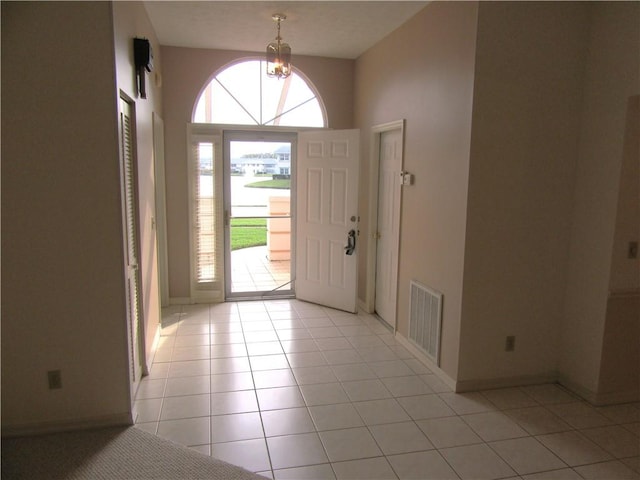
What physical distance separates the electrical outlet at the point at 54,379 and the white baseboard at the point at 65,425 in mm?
206

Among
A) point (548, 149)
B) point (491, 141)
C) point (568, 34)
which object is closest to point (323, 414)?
point (491, 141)

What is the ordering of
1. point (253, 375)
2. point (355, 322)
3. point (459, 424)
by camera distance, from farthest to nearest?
point (355, 322) < point (253, 375) < point (459, 424)

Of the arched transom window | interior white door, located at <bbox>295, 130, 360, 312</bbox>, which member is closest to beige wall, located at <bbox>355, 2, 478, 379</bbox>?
interior white door, located at <bbox>295, 130, 360, 312</bbox>

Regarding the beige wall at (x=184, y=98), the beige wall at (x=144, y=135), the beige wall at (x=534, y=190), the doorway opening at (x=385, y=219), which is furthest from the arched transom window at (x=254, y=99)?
the beige wall at (x=534, y=190)

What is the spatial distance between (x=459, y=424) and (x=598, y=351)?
109cm

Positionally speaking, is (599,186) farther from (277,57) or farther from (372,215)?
(277,57)

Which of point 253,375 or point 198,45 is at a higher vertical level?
point 198,45

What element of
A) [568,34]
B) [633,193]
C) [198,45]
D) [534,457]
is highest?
[198,45]

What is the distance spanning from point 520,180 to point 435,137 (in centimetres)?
70

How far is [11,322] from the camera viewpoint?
100.0 inches

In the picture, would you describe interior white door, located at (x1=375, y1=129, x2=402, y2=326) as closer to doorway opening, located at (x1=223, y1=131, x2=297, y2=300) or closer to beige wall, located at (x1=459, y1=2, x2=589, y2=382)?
beige wall, located at (x1=459, y1=2, x2=589, y2=382)

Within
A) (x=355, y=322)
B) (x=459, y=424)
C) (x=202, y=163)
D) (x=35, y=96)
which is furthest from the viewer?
(x=202, y=163)

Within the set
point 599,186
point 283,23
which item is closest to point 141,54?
point 283,23

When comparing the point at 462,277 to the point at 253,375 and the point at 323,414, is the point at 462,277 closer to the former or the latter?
Answer: the point at 323,414
